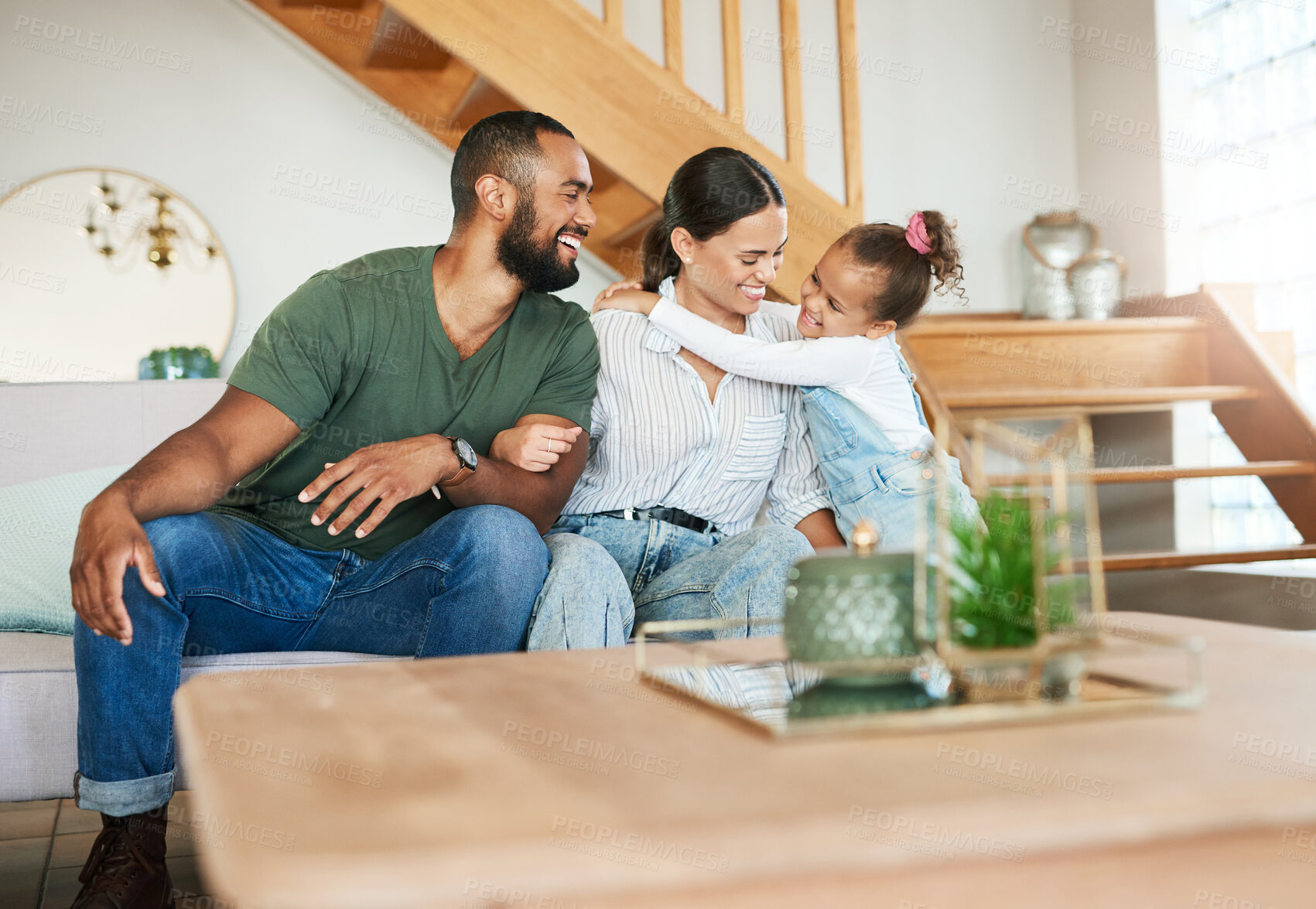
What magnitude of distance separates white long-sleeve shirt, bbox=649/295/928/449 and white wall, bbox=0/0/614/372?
208 centimetres

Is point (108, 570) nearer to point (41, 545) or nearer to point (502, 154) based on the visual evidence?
point (41, 545)

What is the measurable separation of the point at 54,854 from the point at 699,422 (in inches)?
50.4

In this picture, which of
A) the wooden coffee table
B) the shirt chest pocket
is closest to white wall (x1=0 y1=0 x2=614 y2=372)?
the shirt chest pocket

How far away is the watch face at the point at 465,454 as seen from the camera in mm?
1587

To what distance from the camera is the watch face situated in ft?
5.21

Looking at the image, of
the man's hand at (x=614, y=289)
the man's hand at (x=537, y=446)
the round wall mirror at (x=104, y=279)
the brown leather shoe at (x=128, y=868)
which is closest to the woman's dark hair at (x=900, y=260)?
the man's hand at (x=614, y=289)

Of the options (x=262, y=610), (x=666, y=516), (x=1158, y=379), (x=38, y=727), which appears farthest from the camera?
(x=1158, y=379)

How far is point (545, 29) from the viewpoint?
8.94ft

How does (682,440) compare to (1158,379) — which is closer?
(682,440)

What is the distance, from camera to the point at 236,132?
11.9 ft

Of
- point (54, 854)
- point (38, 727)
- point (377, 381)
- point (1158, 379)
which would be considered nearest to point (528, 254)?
point (377, 381)

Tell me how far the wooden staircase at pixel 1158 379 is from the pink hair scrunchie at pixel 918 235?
641mm

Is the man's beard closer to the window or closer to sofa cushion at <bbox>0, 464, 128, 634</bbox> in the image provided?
sofa cushion at <bbox>0, 464, 128, 634</bbox>

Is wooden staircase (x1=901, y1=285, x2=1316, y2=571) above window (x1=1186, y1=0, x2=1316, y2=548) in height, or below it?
below
